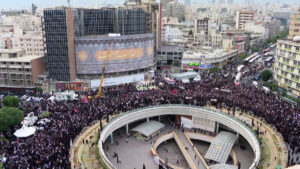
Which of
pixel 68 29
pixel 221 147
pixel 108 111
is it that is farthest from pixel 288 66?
pixel 68 29

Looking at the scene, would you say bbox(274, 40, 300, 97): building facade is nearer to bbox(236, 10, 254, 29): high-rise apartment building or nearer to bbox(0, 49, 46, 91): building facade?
bbox(0, 49, 46, 91): building facade

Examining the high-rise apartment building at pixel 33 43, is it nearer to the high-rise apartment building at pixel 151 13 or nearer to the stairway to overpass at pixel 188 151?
the high-rise apartment building at pixel 151 13

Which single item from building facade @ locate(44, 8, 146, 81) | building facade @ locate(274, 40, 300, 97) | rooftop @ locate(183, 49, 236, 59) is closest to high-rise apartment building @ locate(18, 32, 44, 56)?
building facade @ locate(44, 8, 146, 81)

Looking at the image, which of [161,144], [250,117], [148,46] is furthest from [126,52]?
[250,117]

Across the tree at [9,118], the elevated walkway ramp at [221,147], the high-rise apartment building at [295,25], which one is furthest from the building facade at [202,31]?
the tree at [9,118]

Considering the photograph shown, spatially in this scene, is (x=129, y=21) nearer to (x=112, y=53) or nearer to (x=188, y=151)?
(x=112, y=53)

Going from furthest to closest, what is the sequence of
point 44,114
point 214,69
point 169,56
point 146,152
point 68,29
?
point 169,56 < point 214,69 < point 68,29 < point 44,114 < point 146,152

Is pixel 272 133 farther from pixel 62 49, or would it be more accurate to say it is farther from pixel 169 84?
pixel 62 49
